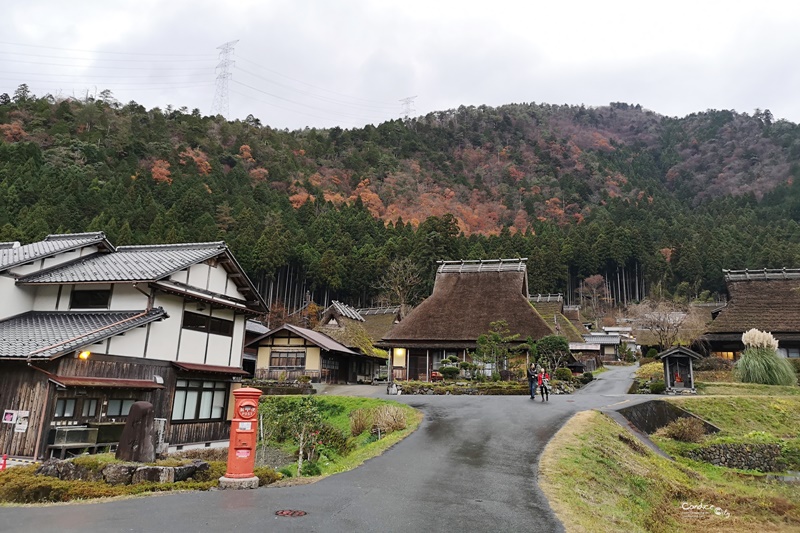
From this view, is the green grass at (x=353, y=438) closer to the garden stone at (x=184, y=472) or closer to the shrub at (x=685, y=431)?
the garden stone at (x=184, y=472)

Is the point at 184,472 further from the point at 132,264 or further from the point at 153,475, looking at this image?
the point at 132,264

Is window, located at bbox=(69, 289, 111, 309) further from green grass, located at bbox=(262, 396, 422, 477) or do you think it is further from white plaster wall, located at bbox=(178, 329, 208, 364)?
green grass, located at bbox=(262, 396, 422, 477)

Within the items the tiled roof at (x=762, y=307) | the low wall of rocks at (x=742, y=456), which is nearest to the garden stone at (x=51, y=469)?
the low wall of rocks at (x=742, y=456)

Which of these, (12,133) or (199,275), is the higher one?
(12,133)

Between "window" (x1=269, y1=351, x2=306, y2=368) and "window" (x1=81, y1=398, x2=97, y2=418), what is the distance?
17049 mm

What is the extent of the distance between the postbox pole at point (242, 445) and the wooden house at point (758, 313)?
30190 millimetres

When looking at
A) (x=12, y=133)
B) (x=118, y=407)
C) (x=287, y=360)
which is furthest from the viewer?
(x=12, y=133)

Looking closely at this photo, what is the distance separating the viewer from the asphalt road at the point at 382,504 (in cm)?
622

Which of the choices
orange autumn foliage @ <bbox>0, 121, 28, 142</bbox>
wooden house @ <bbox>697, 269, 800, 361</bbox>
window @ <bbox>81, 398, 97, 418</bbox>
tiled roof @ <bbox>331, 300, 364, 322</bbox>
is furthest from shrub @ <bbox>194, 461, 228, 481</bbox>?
orange autumn foliage @ <bbox>0, 121, 28, 142</bbox>

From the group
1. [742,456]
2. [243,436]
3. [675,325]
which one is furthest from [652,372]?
[243,436]

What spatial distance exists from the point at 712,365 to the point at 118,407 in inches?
1103

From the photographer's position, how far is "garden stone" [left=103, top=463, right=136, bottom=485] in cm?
897

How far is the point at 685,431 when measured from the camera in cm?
1727

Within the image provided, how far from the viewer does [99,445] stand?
46.9 ft
